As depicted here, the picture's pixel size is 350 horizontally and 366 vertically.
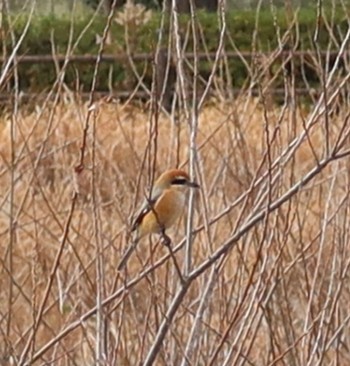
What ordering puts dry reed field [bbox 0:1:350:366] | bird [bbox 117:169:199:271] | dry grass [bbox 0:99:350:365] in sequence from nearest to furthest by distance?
dry reed field [bbox 0:1:350:366] → dry grass [bbox 0:99:350:365] → bird [bbox 117:169:199:271]

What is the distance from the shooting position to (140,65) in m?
11.4

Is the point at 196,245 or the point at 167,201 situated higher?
the point at 167,201

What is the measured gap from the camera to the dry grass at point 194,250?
8.05 ft

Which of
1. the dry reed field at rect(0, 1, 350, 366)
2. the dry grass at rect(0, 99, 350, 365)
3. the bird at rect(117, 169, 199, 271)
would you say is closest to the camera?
the dry reed field at rect(0, 1, 350, 366)

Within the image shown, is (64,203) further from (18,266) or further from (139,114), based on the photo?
(139,114)

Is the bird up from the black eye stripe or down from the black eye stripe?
down

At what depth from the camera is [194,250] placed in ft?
15.5

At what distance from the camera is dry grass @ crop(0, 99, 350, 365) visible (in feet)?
8.05

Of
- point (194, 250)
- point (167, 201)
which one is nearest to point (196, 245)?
point (194, 250)

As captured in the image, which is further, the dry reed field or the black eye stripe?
the black eye stripe

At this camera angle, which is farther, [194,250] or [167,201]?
[194,250]

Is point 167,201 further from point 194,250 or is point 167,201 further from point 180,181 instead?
point 194,250

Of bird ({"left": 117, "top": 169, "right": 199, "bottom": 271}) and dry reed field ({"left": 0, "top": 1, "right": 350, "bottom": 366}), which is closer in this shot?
dry reed field ({"left": 0, "top": 1, "right": 350, "bottom": 366})

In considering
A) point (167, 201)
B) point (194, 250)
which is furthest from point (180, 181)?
point (194, 250)
